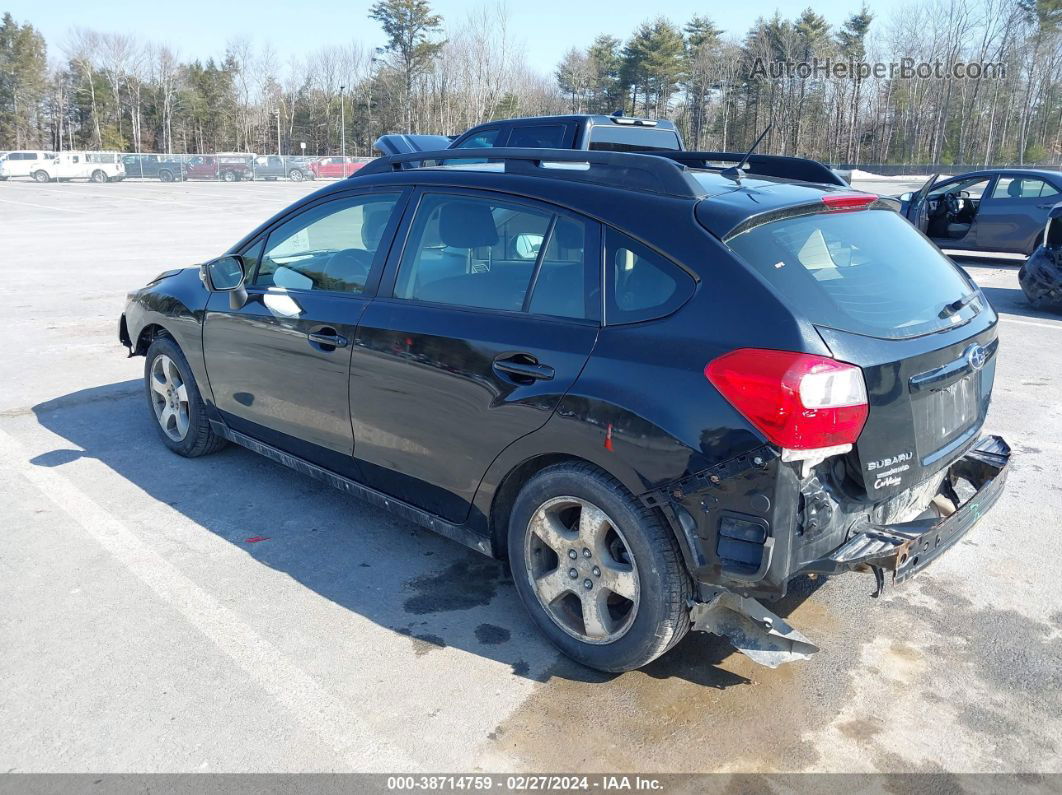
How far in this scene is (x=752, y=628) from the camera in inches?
112

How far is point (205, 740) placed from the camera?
2.73m

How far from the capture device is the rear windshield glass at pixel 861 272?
9.02 ft

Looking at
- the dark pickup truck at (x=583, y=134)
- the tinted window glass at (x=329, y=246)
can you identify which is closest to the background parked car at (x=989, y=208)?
the dark pickup truck at (x=583, y=134)

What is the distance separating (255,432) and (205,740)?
2.10 metres

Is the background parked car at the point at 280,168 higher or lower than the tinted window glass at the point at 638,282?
higher

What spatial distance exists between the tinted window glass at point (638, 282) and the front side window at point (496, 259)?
0.09 metres

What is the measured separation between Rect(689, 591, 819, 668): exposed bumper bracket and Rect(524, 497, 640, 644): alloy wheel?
0.25 metres

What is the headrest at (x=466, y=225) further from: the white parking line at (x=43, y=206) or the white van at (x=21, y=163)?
the white van at (x=21, y=163)

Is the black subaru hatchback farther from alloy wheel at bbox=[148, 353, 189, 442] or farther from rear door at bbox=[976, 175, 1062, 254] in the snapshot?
rear door at bbox=[976, 175, 1062, 254]

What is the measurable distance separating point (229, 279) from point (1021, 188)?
12.9 meters

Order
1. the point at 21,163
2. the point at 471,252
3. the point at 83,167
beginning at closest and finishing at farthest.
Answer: the point at 471,252 → the point at 21,163 → the point at 83,167

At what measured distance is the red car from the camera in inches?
2185

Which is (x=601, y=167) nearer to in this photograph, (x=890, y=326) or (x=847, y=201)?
(x=847, y=201)

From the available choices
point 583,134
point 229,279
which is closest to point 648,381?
point 229,279
